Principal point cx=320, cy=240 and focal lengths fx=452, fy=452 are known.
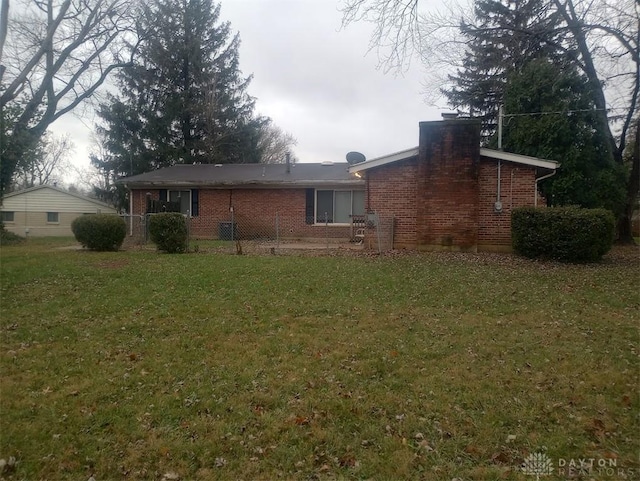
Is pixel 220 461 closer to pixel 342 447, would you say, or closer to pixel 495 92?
pixel 342 447

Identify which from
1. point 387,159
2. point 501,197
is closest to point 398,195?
point 387,159

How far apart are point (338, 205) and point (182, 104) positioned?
1774 cm

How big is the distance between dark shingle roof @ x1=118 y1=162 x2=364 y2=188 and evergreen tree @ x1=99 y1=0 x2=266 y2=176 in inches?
361

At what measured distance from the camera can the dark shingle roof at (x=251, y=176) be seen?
60.6 feet

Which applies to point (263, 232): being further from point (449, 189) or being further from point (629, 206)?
point (629, 206)

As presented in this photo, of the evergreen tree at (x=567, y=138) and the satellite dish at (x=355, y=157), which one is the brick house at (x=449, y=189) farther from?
the satellite dish at (x=355, y=157)

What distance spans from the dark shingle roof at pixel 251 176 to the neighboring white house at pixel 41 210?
10.6 metres

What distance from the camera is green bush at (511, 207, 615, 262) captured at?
10.5 m

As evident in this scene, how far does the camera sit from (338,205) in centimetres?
1870

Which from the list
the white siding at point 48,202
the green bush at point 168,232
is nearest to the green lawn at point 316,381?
the green bush at point 168,232

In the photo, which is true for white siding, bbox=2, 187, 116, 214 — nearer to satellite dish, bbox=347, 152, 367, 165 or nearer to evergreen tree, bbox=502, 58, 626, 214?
satellite dish, bbox=347, 152, 367, 165

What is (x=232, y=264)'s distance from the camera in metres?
10.1

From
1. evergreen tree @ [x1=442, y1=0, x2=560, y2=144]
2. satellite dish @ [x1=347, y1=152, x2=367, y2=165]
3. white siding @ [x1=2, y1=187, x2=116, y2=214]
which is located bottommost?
white siding @ [x1=2, y1=187, x2=116, y2=214]

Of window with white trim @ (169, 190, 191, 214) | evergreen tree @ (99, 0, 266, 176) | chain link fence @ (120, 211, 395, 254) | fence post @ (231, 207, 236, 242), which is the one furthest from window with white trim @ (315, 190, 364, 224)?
evergreen tree @ (99, 0, 266, 176)
